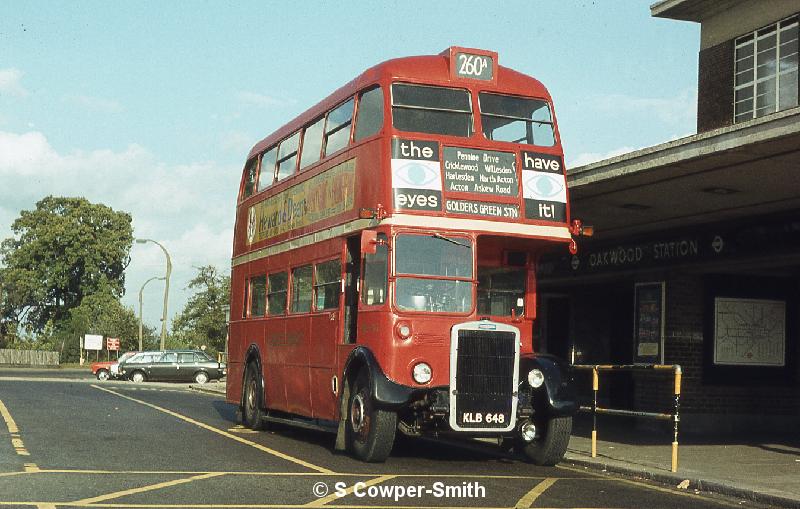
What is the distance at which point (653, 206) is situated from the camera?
17172 millimetres

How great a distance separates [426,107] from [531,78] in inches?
67.0

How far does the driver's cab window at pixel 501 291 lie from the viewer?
13.6 m

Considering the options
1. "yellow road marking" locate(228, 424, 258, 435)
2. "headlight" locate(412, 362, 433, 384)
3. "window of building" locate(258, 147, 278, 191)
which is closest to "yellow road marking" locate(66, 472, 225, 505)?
"headlight" locate(412, 362, 433, 384)

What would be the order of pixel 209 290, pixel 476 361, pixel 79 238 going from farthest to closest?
pixel 79 238, pixel 209 290, pixel 476 361

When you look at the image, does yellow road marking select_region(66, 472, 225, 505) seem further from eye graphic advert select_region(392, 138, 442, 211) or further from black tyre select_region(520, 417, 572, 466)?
black tyre select_region(520, 417, 572, 466)

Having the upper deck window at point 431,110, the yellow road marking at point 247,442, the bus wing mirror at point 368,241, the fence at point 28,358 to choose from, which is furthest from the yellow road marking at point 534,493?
the fence at point 28,358

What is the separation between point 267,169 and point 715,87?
32.4 feet

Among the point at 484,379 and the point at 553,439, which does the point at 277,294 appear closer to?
the point at 484,379

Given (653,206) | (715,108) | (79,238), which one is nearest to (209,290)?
(79,238)

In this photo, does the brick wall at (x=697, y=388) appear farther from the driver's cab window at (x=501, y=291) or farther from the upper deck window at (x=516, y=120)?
the upper deck window at (x=516, y=120)

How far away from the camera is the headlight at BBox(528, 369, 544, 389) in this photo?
43.5 feet

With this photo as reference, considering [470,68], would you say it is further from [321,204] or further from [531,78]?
[321,204]

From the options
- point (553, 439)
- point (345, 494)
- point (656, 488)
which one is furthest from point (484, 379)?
point (345, 494)

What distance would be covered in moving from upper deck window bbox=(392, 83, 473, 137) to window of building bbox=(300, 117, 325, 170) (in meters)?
2.54
